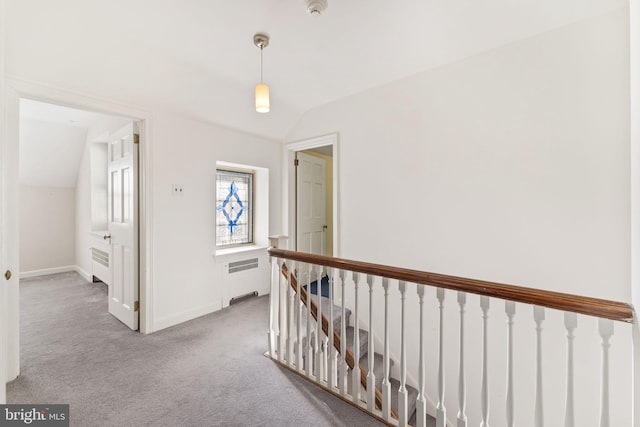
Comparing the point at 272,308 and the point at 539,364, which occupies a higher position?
the point at 539,364

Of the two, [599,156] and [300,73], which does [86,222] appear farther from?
[599,156]

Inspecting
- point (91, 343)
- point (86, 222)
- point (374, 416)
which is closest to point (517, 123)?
point (374, 416)

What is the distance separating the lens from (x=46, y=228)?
5.05 m

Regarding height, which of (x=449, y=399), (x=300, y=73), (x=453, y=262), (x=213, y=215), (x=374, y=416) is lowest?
(x=449, y=399)

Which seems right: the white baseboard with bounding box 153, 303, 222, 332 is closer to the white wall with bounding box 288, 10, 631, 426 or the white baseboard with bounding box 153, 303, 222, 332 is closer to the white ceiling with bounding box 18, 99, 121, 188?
the white wall with bounding box 288, 10, 631, 426

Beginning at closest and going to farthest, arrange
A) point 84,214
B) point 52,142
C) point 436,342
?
point 436,342 → point 52,142 → point 84,214

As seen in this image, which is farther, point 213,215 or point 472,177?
point 213,215

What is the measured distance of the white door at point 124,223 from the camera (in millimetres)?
2879

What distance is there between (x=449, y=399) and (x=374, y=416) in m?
1.17

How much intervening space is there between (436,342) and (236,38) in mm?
3109

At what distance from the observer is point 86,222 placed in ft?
16.2

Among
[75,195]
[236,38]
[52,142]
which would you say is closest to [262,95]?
[236,38]

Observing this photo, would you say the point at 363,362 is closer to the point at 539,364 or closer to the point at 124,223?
the point at 539,364

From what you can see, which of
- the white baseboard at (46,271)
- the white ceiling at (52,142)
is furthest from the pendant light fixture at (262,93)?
the white baseboard at (46,271)
